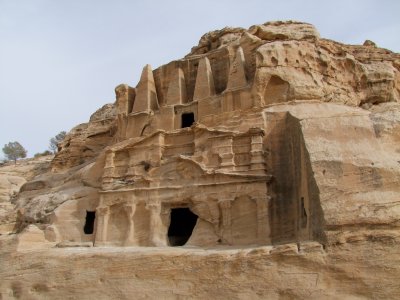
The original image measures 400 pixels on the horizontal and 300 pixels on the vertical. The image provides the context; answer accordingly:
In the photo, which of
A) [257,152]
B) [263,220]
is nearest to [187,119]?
[257,152]

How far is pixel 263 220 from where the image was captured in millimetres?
14805

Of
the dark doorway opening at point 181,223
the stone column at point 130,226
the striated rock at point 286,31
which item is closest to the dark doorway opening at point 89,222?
the stone column at point 130,226

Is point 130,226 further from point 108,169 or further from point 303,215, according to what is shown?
point 303,215

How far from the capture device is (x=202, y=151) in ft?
57.4

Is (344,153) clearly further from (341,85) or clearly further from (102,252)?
(341,85)

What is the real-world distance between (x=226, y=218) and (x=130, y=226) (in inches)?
188

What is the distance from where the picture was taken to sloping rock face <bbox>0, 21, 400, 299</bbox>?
905cm

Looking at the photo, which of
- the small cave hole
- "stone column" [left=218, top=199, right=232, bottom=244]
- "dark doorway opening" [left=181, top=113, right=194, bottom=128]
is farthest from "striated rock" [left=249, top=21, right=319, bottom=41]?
the small cave hole

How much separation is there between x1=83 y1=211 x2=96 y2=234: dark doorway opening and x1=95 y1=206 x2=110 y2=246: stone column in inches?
58.2

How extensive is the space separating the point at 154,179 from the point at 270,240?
6260mm

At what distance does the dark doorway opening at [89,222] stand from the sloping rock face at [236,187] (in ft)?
0.25

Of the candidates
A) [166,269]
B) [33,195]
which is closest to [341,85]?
[166,269]

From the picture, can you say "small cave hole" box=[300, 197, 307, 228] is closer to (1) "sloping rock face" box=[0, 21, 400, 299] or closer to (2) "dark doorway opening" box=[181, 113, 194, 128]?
(1) "sloping rock face" box=[0, 21, 400, 299]

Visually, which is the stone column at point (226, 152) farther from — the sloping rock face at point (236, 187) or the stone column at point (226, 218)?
the stone column at point (226, 218)
